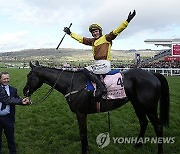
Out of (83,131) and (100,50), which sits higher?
(100,50)

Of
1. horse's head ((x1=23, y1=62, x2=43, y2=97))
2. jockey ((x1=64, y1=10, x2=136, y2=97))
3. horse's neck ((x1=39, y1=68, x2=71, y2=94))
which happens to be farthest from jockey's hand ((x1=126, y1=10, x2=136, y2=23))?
horse's head ((x1=23, y1=62, x2=43, y2=97))

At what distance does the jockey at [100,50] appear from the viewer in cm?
636

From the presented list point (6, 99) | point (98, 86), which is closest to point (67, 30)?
point (98, 86)

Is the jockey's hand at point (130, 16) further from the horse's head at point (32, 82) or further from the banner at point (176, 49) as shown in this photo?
the banner at point (176, 49)

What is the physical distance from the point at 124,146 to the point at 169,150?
3.60 feet

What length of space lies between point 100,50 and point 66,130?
294 centimetres

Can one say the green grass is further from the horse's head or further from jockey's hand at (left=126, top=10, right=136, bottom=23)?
jockey's hand at (left=126, top=10, right=136, bottom=23)

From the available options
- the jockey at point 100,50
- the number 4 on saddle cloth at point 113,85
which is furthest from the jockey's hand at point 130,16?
the number 4 on saddle cloth at point 113,85

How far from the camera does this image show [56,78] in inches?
273

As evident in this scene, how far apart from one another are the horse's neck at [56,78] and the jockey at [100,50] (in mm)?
650

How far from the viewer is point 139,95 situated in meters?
6.82

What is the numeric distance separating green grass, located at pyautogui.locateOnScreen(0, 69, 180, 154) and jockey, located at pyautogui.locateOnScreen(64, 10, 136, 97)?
164 centimetres

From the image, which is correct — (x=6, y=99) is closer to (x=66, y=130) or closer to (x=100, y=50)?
(x=100, y=50)

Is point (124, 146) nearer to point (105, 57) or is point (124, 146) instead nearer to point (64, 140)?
point (64, 140)
